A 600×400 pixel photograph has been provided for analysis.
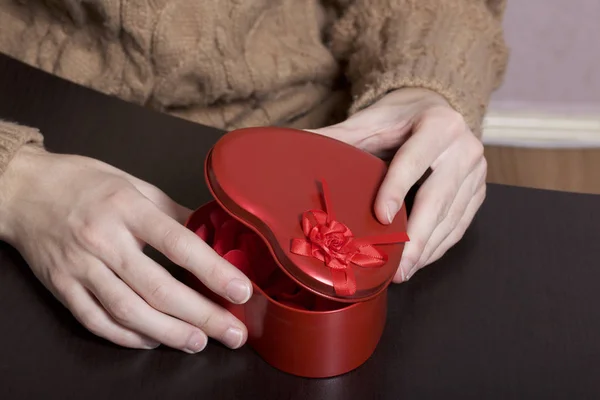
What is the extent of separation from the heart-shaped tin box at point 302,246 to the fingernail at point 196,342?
0.03m

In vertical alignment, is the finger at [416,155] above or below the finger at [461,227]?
above

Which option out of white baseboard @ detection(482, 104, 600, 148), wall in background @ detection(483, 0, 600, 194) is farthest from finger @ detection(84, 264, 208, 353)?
white baseboard @ detection(482, 104, 600, 148)

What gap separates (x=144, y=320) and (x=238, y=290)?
0.28ft

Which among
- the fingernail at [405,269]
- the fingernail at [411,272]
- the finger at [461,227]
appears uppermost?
the fingernail at [405,269]

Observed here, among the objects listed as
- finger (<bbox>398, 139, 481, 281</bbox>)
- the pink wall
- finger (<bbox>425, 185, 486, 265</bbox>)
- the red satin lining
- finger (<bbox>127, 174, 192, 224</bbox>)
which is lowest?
the pink wall

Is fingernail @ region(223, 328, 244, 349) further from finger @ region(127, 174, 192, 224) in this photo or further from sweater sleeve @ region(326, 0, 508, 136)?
sweater sleeve @ region(326, 0, 508, 136)

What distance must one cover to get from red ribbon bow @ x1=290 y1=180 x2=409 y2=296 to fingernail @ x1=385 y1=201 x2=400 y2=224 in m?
0.02

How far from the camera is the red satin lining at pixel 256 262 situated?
1.70 ft

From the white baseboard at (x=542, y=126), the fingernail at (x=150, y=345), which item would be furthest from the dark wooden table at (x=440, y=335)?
the white baseboard at (x=542, y=126)

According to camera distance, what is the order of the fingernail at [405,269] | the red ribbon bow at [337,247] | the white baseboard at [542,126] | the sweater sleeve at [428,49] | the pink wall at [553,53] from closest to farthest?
the red ribbon bow at [337,247] < the fingernail at [405,269] < the sweater sleeve at [428,49] < the pink wall at [553,53] < the white baseboard at [542,126]

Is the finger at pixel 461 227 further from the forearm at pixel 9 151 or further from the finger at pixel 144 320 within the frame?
the forearm at pixel 9 151

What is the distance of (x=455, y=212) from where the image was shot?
676 millimetres

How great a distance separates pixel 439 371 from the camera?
53 cm

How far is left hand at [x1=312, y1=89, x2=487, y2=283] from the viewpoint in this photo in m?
0.60
